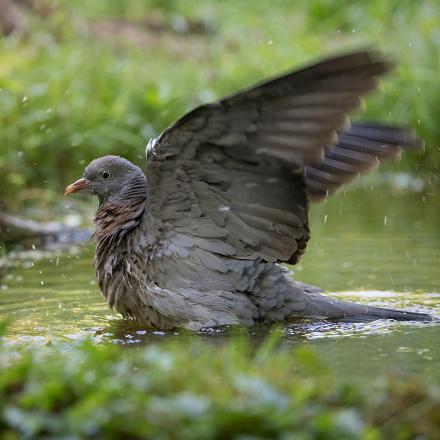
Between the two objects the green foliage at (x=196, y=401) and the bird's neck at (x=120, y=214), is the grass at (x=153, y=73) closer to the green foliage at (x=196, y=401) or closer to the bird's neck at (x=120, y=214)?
the bird's neck at (x=120, y=214)

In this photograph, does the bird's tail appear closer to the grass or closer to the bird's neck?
the bird's neck

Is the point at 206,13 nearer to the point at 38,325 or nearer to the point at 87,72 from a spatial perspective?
the point at 87,72

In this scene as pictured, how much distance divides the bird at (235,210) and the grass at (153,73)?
133 inches

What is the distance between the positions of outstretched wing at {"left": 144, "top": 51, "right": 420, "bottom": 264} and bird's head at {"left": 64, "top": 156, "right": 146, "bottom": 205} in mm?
635

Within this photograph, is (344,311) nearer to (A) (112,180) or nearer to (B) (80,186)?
(A) (112,180)

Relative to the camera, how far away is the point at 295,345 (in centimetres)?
545

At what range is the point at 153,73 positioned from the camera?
12820 mm

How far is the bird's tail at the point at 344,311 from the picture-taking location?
607cm

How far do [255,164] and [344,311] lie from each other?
3.70 feet

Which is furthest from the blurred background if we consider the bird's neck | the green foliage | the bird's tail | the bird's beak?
the bird's beak

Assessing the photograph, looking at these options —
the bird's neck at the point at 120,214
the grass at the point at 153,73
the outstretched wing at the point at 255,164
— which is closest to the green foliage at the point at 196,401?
the outstretched wing at the point at 255,164

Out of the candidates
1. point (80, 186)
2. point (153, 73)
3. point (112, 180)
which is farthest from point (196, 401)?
point (153, 73)

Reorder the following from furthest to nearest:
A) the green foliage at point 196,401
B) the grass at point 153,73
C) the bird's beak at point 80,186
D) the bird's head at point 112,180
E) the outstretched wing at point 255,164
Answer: the grass at point 153,73 < the bird's beak at point 80,186 < the bird's head at point 112,180 < the outstretched wing at point 255,164 < the green foliage at point 196,401

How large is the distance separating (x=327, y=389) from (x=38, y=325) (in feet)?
9.55
